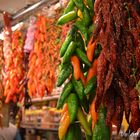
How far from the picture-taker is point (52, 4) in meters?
3.45

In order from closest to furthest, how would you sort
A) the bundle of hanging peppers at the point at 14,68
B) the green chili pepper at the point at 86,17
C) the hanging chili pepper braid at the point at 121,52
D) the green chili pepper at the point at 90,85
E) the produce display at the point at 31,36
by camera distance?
the hanging chili pepper braid at the point at 121,52
the green chili pepper at the point at 90,85
the green chili pepper at the point at 86,17
the produce display at the point at 31,36
the bundle of hanging peppers at the point at 14,68

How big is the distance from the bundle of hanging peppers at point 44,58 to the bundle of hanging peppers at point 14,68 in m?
0.39

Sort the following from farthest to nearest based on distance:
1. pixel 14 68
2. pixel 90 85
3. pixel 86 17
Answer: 1. pixel 14 68
2. pixel 86 17
3. pixel 90 85

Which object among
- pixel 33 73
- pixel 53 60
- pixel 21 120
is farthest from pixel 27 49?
pixel 21 120

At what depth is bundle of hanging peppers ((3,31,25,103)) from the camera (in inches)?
150

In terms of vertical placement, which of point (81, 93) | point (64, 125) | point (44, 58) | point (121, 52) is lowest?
point (64, 125)

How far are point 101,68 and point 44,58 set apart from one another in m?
1.96

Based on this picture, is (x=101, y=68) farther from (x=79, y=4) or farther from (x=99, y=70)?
(x=79, y=4)

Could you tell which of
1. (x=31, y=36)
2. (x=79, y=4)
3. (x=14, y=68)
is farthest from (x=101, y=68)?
(x=14, y=68)

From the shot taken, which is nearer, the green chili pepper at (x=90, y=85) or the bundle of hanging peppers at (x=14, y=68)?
the green chili pepper at (x=90, y=85)

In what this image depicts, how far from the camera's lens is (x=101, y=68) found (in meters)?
1.35

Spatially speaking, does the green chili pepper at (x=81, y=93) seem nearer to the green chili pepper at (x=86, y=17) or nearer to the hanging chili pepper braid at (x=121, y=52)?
the hanging chili pepper braid at (x=121, y=52)

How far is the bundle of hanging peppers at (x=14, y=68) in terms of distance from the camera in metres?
3.81

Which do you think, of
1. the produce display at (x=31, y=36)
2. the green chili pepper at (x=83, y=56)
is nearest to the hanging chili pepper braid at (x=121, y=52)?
the green chili pepper at (x=83, y=56)
